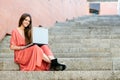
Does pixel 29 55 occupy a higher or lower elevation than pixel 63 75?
higher

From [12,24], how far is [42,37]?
2.06 metres

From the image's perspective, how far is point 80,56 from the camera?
527 centimetres

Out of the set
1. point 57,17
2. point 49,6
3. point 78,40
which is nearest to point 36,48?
point 78,40

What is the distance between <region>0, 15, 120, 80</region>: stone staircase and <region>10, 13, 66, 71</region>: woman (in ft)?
0.52

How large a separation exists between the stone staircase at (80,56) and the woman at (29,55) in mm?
159

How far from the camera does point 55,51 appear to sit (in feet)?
18.4

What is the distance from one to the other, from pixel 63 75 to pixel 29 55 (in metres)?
0.65

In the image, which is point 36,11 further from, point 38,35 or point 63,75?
point 63,75

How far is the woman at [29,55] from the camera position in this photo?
4520 mm

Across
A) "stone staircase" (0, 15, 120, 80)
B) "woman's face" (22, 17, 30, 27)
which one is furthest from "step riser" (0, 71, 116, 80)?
"woman's face" (22, 17, 30, 27)

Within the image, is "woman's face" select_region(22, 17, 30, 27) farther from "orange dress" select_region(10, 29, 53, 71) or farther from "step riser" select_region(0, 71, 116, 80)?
"step riser" select_region(0, 71, 116, 80)

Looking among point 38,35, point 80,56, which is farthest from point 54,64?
point 80,56

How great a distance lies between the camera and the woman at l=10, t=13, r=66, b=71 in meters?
4.52

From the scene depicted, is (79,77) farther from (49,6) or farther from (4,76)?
(49,6)
